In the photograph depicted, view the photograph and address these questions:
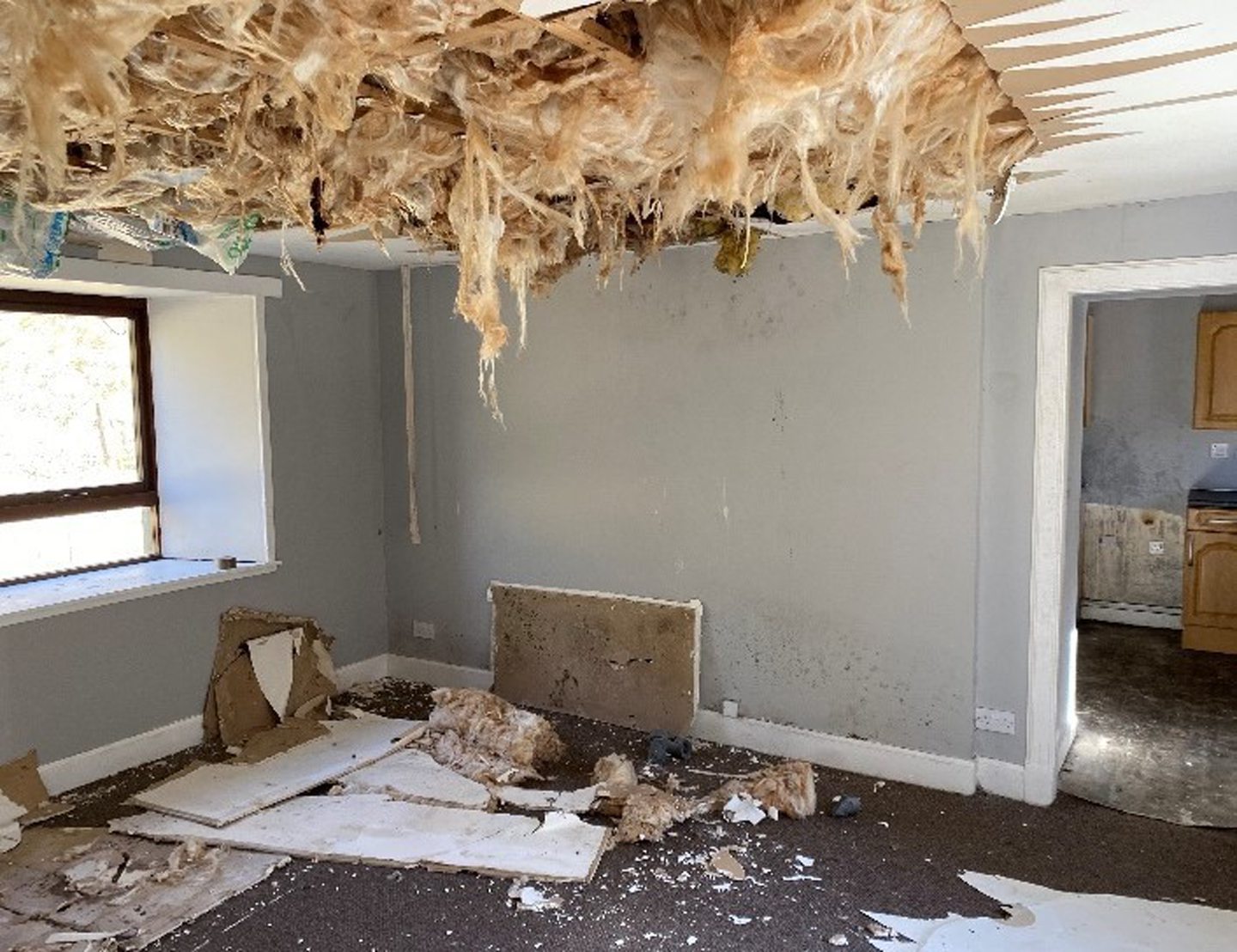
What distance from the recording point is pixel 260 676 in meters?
4.27

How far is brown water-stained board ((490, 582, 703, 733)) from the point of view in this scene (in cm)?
413

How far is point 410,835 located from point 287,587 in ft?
5.59

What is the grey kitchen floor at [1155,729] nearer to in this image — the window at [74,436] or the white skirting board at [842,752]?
the white skirting board at [842,752]

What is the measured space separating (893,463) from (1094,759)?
1555 mm

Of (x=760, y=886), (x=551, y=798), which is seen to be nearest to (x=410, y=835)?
(x=551, y=798)

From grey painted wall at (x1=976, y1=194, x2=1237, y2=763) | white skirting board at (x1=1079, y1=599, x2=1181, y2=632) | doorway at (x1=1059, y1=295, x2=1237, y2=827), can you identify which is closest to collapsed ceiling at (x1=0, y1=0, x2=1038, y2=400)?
grey painted wall at (x1=976, y1=194, x2=1237, y2=763)

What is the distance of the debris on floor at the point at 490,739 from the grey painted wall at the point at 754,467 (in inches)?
26.8

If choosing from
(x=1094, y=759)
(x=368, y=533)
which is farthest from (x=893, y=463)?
(x=368, y=533)

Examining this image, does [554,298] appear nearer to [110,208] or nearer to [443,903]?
[110,208]

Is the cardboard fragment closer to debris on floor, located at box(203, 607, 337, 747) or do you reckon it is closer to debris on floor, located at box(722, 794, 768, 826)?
debris on floor, located at box(203, 607, 337, 747)

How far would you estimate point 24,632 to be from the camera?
11.5 ft

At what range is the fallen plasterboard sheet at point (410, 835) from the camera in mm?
3016

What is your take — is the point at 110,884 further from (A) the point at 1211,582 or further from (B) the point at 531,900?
(A) the point at 1211,582

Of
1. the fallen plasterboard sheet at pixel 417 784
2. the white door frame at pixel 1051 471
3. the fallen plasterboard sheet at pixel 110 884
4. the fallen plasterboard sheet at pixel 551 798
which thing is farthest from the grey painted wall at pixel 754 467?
the fallen plasterboard sheet at pixel 110 884
